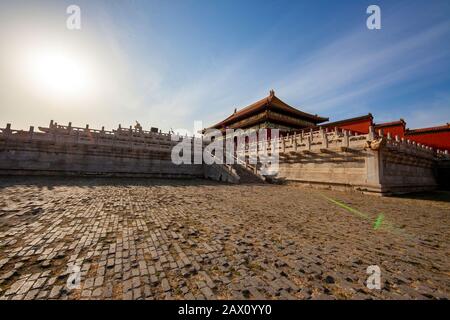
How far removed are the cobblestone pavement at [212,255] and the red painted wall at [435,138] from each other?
78.9 ft

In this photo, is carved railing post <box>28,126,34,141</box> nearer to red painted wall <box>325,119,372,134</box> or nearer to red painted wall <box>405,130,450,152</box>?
red painted wall <box>325,119,372,134</box>

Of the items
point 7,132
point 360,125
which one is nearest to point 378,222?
point 360,125

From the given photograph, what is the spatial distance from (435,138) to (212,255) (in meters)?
31.2

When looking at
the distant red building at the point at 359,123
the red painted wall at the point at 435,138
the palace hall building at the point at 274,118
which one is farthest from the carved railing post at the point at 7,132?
the red painted wall at the point at 435,138

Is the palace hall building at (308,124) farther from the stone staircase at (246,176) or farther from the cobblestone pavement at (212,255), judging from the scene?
the cobblestone pavement at (212,255)

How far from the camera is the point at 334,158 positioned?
1378 centimetres

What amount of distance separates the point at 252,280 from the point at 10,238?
4.60 meters

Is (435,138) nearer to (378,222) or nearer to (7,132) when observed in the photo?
(378,222)

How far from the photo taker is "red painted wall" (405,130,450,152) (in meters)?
22.1

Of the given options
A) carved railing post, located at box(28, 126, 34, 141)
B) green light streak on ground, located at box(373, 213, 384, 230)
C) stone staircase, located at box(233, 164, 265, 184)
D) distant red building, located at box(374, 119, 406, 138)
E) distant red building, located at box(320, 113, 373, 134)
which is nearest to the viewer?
green light streak on ground, located at box(373, 213, 384, 230)

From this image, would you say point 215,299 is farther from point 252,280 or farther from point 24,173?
point 24,173

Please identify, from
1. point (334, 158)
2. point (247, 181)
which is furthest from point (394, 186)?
point (247, 181)

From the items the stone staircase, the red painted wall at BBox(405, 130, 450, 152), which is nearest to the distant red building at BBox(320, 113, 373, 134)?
the red painted wall at BBox(405, 130, 450, 152)

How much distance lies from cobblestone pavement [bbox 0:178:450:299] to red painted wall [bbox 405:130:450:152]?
24.0 m
